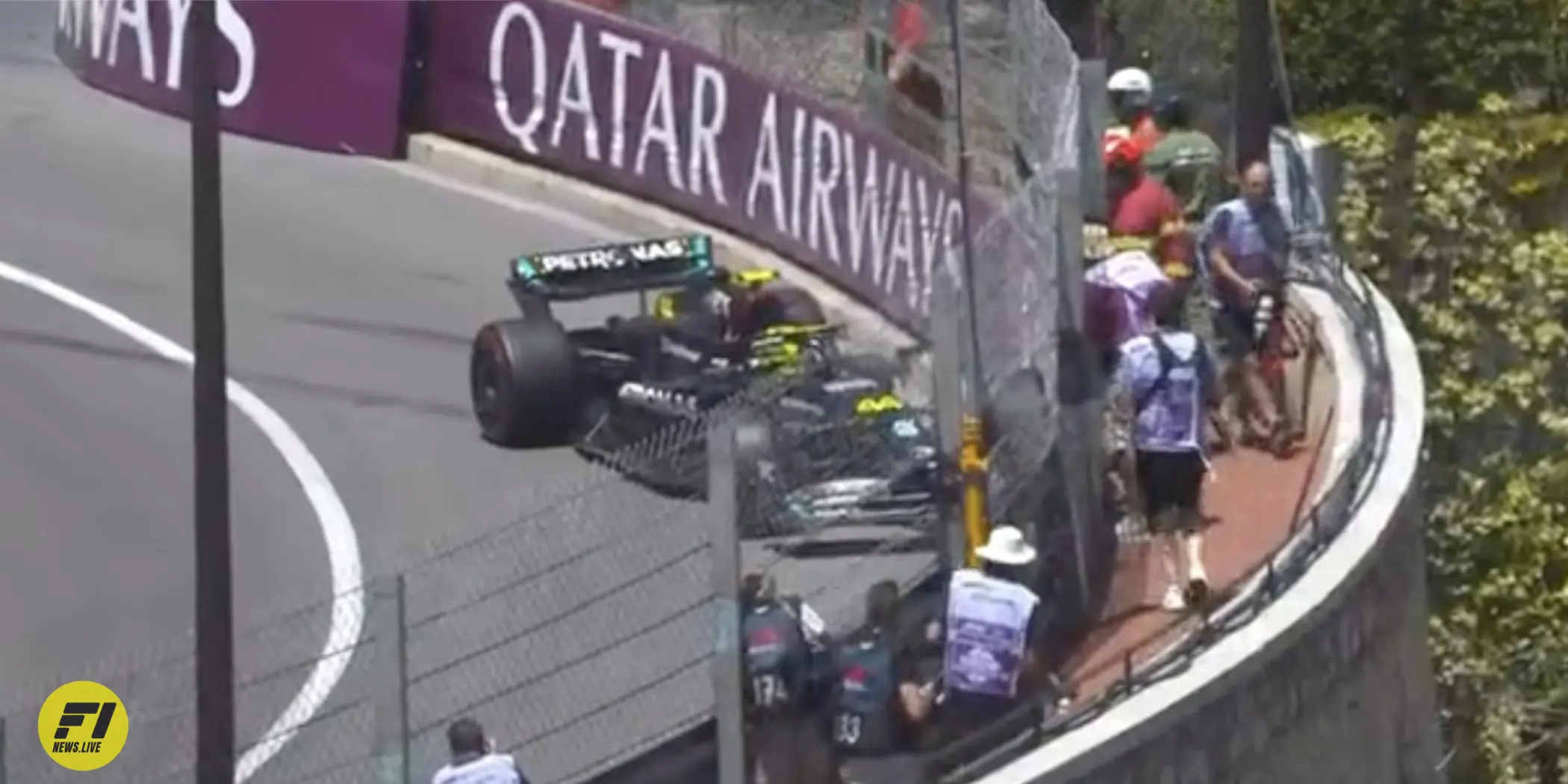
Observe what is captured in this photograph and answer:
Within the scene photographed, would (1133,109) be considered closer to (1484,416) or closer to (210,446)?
(1484,416)

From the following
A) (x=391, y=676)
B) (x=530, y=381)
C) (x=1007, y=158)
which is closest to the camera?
(x=391, y=676)

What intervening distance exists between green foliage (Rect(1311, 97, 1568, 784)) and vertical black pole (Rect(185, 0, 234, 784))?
10.6m

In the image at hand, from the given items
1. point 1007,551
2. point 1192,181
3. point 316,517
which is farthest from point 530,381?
point 1007,551

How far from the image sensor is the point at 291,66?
52.3 feet

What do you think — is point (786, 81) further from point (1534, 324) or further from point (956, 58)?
point (1534, 324)

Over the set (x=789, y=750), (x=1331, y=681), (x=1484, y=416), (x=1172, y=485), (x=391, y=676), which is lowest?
(x=1484, y=416)

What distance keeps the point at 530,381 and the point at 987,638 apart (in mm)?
4598

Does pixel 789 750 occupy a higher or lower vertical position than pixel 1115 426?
lower

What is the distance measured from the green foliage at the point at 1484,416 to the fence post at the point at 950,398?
8310mm

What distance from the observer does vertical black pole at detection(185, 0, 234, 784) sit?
1052cm

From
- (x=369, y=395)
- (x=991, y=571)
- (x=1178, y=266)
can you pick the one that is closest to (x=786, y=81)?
(x=369, y=395)

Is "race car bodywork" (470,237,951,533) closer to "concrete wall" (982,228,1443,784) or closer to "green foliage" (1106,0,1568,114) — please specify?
"concrete wall" (982,228,1443,784)

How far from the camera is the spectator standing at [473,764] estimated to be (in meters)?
10.1

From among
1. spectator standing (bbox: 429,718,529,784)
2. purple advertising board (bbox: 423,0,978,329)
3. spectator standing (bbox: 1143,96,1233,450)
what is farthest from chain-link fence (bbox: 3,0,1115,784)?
purple advertising board (bbox: 423,0,978,329)
